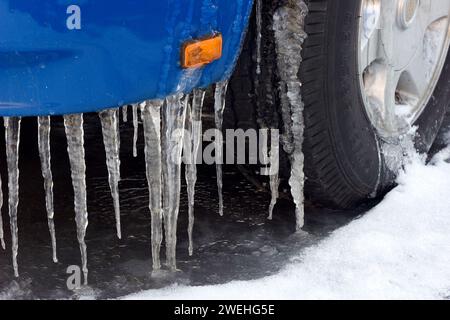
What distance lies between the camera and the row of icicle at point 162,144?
1.88 metres

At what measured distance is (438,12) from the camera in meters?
2.72

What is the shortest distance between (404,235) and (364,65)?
500 mm

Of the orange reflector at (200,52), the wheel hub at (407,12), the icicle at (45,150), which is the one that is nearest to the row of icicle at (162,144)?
the icicle at (45,150)

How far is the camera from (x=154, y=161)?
1.94 meters

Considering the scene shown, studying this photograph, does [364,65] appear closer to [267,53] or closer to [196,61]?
[267,53]

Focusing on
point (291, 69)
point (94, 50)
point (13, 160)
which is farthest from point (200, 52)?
point (13, 160)

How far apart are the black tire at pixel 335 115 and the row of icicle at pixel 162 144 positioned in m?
0.03

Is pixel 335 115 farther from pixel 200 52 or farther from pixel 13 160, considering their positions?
pixel 13 160

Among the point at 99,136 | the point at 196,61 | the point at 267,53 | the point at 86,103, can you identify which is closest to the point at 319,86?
the point at 267,53

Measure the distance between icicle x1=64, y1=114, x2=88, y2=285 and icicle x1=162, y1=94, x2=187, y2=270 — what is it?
0.64ft

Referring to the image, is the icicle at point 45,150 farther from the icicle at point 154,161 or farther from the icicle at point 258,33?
the icicle at point 258,33

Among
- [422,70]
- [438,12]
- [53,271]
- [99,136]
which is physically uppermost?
[438,12]

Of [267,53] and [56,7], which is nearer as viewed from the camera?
[56,7]

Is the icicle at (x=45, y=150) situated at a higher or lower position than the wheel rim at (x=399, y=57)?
lower
